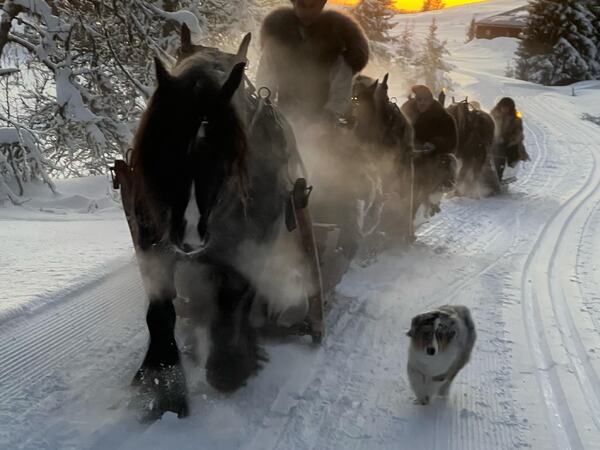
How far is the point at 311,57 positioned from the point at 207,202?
9.57ft

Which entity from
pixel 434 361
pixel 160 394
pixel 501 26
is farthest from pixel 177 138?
pixel 501 26

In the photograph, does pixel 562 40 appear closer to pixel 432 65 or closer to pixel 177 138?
pixel 432 65

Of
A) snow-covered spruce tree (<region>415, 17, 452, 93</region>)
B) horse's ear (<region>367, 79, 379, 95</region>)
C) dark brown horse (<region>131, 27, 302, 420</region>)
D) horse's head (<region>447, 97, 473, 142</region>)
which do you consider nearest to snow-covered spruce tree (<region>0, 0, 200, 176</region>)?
horse's ear (<region>367, 79, 379, 95</region>)

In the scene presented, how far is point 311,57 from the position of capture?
16.9 ft

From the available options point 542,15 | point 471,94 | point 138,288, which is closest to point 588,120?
point 471,94

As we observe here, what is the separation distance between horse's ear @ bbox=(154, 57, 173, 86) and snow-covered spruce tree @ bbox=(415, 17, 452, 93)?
30.7 meters

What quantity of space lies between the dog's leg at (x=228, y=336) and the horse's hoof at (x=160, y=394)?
260 mm

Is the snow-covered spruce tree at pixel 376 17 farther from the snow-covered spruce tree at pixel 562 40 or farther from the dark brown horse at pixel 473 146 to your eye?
the dark brown horse at pixel 473 146

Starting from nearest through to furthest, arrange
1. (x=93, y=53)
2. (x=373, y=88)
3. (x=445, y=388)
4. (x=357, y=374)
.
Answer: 1. (x=445, y=388)
2. (x=357, y=374)
3. (x=373, y=88)
4. (x=93, y=53)

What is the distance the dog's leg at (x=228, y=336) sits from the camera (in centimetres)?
340

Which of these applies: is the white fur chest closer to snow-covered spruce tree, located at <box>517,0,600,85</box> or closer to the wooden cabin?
snow-covered spruce tree, located at <box>517,0,600,85</box>

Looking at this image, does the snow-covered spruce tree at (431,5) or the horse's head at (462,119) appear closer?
the horse's head at (462,119)

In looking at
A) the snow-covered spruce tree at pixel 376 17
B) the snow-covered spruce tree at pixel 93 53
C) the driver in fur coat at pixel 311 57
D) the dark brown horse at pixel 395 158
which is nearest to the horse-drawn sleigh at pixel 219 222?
the driver in fur coat at pixel 311 57

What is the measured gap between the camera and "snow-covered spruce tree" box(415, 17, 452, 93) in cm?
3266
